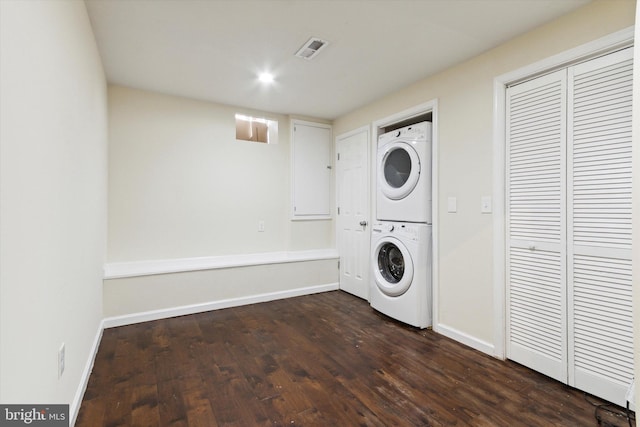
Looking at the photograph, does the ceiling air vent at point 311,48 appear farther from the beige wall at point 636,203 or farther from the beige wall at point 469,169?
the beige wall at point 636,203

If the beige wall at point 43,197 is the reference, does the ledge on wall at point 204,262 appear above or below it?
below

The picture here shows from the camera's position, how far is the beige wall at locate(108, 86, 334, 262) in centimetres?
321

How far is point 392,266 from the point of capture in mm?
3199

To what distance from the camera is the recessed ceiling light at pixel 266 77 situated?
2.80m

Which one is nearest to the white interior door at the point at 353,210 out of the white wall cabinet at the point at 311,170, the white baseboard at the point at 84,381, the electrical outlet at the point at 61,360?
the white wall cabinet at the point at 311,170

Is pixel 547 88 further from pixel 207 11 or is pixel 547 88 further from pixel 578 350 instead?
pixel 207 11

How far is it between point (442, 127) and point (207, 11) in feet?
6.61

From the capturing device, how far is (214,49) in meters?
2.34

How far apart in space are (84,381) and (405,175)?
2.94m

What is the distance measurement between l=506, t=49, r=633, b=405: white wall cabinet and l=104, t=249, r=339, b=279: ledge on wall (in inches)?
91.8

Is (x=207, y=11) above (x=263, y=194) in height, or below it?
above

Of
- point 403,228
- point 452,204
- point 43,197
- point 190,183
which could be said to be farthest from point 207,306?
point 452,204

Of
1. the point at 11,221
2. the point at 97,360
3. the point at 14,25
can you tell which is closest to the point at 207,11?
the point at 14,25

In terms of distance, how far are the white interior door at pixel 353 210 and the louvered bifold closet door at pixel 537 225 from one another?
1632 mm
